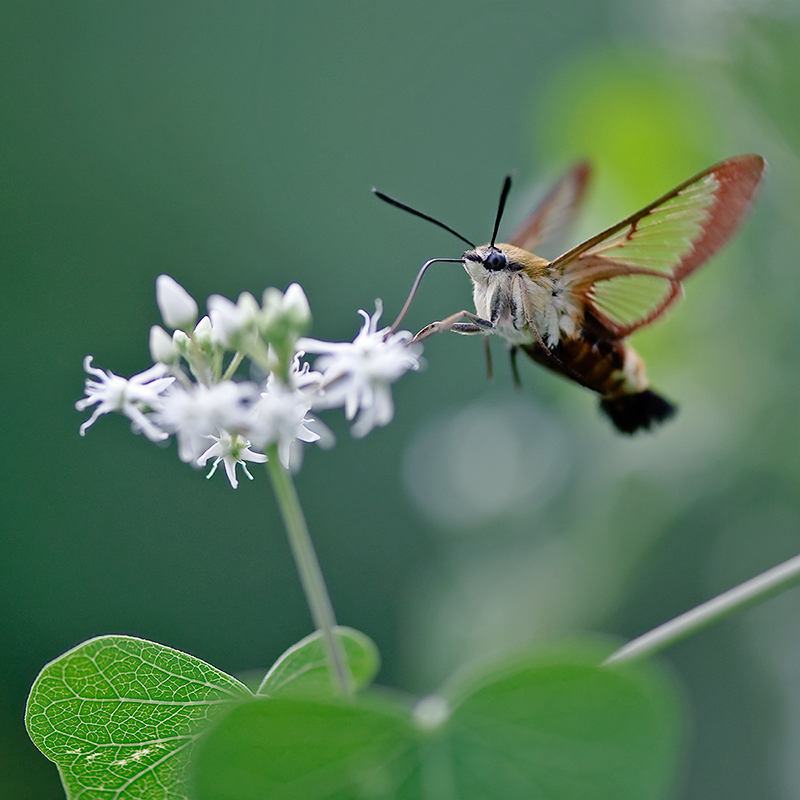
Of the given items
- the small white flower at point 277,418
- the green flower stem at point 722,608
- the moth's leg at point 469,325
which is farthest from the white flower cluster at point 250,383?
the green flower stem at point 722,608

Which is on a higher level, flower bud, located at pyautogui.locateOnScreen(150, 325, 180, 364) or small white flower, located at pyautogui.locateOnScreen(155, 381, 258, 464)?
flower bud, located at pyautogui.locateOnScreen(150, 325, 180, 364)

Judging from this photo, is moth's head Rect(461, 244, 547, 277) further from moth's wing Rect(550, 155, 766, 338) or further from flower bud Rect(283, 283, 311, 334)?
flower bud Rect(283, 283, 311, 334)

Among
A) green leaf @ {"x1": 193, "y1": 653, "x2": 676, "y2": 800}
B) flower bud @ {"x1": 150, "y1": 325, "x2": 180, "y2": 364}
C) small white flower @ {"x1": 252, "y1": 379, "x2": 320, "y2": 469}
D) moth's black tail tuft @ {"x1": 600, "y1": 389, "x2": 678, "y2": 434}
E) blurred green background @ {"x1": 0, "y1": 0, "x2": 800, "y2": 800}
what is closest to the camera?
green leaf @ {"x1": 193, "y1": 653, "x2": 676, "y2": 800}

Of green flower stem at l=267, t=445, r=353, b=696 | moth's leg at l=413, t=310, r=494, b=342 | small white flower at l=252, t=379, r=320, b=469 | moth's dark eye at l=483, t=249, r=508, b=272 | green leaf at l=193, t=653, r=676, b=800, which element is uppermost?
moth's dark eye at l=483, t=249, r=508, b=272

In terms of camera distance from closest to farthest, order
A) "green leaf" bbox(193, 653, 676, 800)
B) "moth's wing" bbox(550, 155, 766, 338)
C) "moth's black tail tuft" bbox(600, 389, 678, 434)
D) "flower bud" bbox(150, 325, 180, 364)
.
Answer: "green leaf" bbox(193, 653, 676, 800)
"flower bud" bbox(150, 325, 180, 364)
"moth's wing" bbox(550, 155, 766, 338)
"moth's black tail tuft" bbox(600, 389, 678, 434)

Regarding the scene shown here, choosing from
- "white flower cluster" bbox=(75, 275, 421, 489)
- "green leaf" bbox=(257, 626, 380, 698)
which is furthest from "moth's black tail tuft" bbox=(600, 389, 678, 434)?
"green leaf" bbox=(257, 626, 380, 698)

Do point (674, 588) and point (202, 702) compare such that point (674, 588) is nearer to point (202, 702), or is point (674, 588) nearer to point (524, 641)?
point (524, 641)
